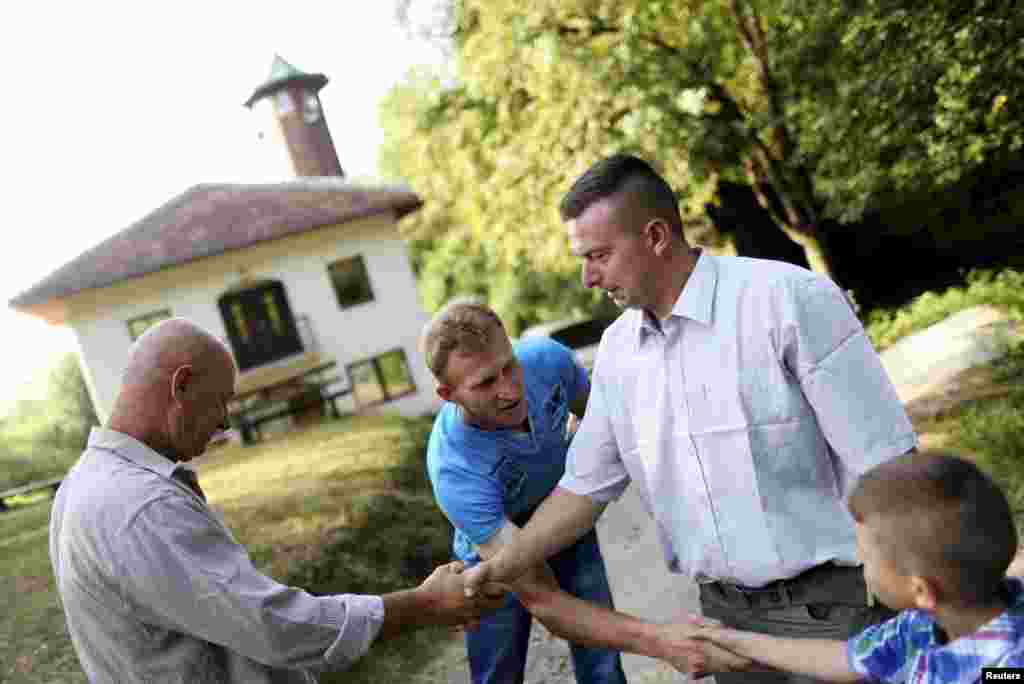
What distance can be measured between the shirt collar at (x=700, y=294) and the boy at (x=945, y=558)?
66 centimetres

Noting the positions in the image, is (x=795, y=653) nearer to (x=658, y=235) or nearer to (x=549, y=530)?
(x=549, y=530)

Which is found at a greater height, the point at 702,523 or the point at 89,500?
the point at 89,500

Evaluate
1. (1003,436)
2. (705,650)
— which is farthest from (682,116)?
(705,650)

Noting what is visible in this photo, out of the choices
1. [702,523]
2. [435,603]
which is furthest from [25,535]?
[702,523]

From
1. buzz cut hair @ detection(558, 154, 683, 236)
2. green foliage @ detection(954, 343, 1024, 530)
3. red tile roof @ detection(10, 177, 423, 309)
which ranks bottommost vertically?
green foliage @ detection(954, 343, 1024, 530)

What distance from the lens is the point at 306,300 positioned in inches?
930

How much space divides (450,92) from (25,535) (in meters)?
11.5

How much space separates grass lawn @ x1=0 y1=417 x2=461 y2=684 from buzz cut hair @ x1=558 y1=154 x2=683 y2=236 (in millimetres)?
4390

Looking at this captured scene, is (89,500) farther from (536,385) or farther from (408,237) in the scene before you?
(408,237)

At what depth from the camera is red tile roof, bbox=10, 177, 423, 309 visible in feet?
70.0

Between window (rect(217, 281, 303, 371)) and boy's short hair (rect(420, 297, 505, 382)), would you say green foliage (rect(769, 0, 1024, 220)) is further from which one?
window (rect(217, 281, 303, 371))

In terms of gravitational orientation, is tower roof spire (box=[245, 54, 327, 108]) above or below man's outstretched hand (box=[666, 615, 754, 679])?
above

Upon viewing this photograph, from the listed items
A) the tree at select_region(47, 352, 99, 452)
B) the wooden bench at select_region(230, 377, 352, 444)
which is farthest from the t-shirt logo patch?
the tree at select_region(47, 352, 99, 452)

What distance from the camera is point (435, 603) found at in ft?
9.35
